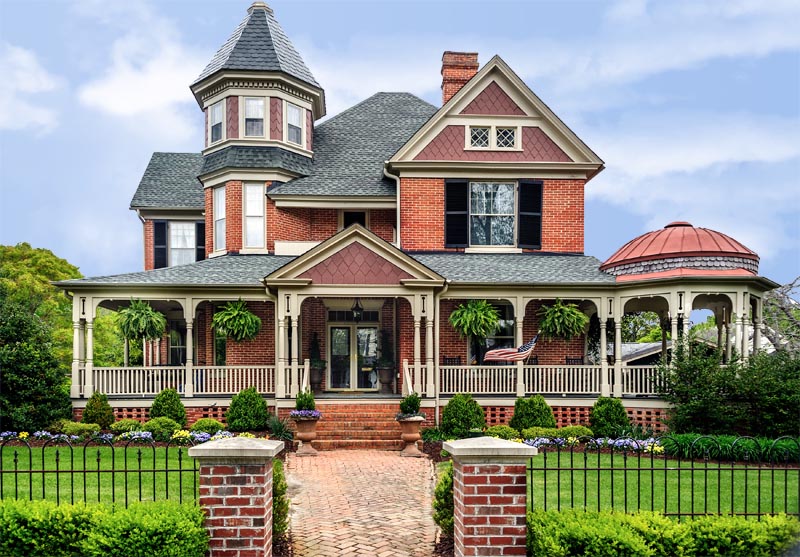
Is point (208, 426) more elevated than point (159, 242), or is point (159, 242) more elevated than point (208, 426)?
point (159, 242)

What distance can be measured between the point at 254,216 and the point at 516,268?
27.2ft

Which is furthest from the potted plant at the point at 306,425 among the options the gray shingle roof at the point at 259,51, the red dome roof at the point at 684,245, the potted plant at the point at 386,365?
the gray shingle roof at the point at 259,51

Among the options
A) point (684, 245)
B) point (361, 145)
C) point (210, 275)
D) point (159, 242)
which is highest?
point (361, 145)

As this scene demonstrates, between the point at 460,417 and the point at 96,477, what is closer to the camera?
the point at 96,477

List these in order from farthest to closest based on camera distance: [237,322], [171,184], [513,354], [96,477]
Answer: [171,184] < [237,322] < [513,354] < [96,477]

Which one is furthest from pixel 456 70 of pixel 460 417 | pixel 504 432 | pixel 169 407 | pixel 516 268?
pixel 169 407

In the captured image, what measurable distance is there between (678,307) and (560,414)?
162 inches

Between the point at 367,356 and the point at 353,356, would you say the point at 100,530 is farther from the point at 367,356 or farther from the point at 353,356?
the point at 367,356

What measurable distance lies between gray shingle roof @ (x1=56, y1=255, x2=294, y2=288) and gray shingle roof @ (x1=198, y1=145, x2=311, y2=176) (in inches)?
115

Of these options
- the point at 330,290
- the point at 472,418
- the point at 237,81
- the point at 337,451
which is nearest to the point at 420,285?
the point at 330,290

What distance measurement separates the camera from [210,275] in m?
20.0

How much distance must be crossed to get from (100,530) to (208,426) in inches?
385

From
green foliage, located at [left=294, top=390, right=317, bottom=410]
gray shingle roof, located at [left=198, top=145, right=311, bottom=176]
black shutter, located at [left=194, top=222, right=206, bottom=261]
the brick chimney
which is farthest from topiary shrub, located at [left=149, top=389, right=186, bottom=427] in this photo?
the brick chimney

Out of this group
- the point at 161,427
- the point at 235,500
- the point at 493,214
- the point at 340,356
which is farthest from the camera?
the point at 493,214
